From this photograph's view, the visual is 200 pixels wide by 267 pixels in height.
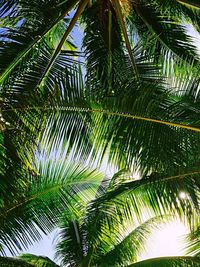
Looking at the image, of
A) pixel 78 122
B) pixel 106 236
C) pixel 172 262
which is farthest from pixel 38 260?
pixel 78 122

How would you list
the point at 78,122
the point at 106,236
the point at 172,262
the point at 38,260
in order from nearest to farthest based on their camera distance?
1. the point at 78,122
2. the point at 172,262
3. the point at 106,236
4. the point at 38,260

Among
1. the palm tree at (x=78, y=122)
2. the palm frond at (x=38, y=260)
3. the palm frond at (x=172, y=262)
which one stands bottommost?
the palm frond at (x=38, y=260)

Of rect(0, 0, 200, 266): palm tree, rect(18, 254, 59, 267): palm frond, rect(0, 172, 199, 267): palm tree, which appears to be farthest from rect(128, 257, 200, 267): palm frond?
rect(18, 254, 59, 267): palm frond

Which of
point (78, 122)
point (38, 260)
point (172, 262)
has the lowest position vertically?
point (38, 260)

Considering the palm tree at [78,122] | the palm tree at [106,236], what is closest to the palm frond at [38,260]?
the palm tree at [106,236]

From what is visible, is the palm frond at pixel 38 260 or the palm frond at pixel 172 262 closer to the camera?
the palm frond at pixel 172 262

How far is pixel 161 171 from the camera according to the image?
4.00m

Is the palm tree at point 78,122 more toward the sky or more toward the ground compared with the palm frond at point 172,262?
more toward the sky

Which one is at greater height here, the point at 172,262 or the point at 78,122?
the point at 78,122

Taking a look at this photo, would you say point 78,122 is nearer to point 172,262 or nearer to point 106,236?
point 172,262

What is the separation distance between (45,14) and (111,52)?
120 cm

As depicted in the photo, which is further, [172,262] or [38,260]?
[38,260]

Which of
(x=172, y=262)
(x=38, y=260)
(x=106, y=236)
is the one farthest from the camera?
(x=38, y=260)

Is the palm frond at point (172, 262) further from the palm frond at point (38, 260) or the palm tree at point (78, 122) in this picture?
the palm frond at point (38, 260)
